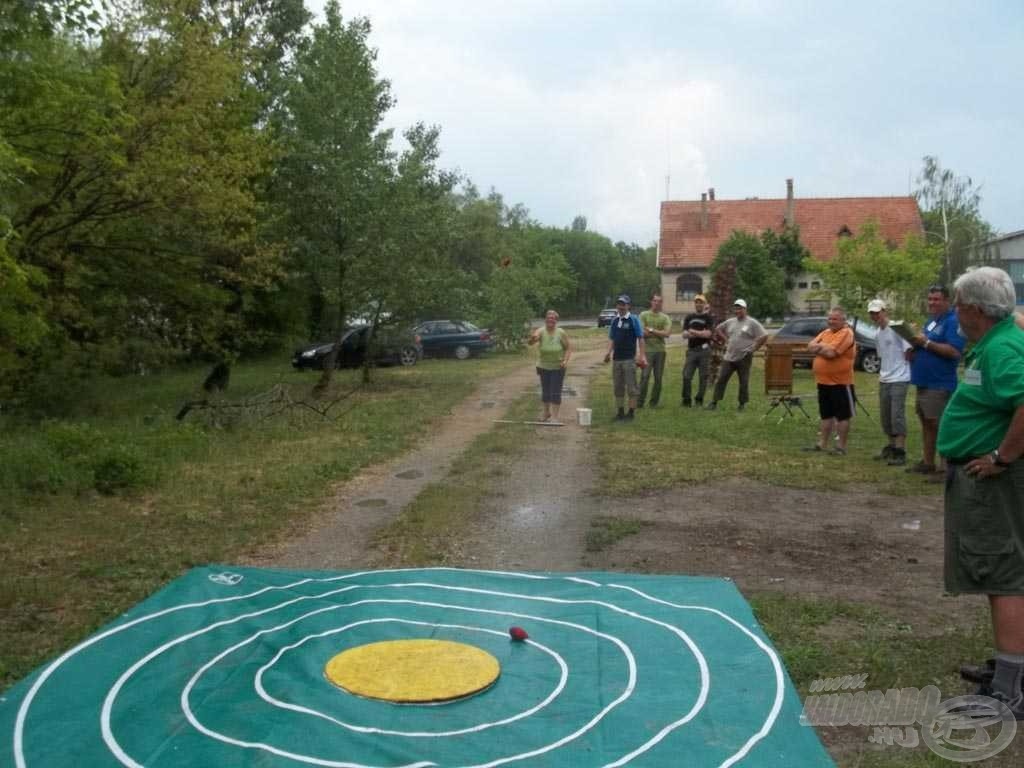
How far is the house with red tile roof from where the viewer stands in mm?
53562

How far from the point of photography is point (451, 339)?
30250 mm

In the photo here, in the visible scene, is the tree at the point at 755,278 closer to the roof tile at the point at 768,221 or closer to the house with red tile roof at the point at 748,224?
the house with red tile roof at the point at 748,224

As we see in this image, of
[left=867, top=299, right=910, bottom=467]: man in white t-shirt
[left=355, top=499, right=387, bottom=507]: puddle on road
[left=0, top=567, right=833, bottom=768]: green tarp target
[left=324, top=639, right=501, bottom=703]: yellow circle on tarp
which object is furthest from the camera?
[left=867, top=299, right=910, bottom=467]: man in white t-shirt

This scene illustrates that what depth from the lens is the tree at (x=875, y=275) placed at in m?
22.1

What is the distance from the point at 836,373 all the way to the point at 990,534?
6239mm

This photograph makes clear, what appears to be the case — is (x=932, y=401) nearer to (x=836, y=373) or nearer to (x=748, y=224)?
(x=836, y=373)

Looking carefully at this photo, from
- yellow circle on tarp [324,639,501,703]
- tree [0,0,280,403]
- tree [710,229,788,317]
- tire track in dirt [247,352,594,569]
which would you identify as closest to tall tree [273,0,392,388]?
tree [0,0,280,403]

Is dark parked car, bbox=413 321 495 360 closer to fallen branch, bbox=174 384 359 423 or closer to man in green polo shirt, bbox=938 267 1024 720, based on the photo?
fallen branch, bbox=174 384 359 423

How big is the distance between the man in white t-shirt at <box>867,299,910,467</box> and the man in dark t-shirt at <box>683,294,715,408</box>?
442cm

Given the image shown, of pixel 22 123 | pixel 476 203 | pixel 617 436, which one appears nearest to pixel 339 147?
pixel 22 123

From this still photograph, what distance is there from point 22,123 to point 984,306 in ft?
33.4

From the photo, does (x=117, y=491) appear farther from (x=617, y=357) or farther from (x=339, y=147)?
(x=339, y=147)

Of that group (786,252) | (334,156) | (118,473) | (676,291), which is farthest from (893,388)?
(676,291)

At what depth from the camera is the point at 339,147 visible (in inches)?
670
